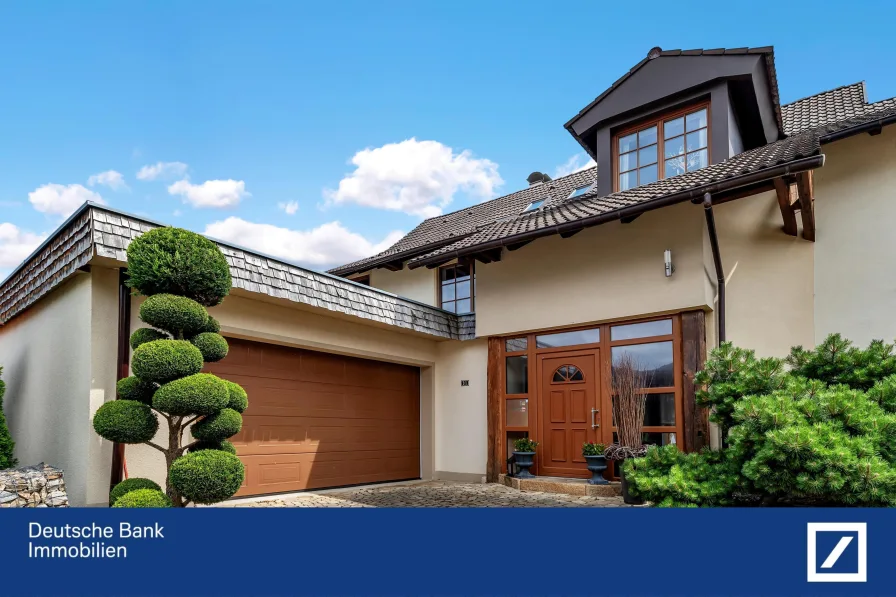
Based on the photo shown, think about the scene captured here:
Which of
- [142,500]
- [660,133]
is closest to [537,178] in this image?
[660,133]

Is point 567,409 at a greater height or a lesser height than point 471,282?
lesser

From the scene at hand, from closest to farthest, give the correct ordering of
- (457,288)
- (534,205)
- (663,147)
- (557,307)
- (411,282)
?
(557,307) < (663,147) < (457,288) < (411,282) < (534,205)

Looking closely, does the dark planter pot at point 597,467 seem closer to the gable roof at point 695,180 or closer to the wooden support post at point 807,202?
the gable roof at point 695,180

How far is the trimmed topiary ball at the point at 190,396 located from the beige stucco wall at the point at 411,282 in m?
6.48

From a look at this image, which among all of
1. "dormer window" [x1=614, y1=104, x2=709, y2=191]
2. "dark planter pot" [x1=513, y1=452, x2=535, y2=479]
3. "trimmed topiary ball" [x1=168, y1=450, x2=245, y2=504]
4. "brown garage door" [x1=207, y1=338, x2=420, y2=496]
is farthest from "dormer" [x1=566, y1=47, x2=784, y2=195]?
"trimmed topiary ball" [x1=168, y1=450, x2=245, y2=504]

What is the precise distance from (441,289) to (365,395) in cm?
275

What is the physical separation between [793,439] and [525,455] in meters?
4.57

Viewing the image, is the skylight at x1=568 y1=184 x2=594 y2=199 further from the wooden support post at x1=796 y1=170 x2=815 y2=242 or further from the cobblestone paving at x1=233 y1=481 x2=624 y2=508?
the cobblestone paving at x1=233 y1=481 x2=624 y2=508

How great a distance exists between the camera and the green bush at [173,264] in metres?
5.25

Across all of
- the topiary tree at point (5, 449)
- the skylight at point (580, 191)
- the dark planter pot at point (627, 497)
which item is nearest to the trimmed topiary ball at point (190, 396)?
the topiary tree at point (5, 449)

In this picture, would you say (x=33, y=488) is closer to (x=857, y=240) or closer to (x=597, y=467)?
(x=597, y=467)
